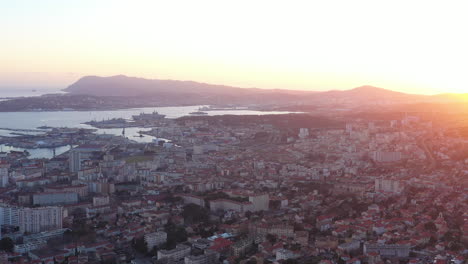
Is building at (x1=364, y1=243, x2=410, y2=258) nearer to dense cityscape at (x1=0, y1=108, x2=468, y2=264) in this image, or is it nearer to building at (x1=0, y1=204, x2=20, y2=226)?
dense cityscape at (x1=0, y1=108, x2=468, y2=264)

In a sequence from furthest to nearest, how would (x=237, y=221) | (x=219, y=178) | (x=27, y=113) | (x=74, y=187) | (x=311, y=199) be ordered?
(x=27, y=113) < (x=219, y=178) < (x=74, y=187) < (x=311, y=199) < (x=237, y=221)

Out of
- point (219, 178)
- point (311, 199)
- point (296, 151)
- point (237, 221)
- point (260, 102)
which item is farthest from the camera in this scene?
point (260, 102)

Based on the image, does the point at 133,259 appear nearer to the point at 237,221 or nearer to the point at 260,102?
the point at 237,221

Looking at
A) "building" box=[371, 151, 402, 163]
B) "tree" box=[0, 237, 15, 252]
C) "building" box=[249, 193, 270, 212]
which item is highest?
"building" box=[371, 151, 402, 163]

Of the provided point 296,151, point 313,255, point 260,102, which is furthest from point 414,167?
point 260,102

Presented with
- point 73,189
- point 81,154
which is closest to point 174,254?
point 73,189

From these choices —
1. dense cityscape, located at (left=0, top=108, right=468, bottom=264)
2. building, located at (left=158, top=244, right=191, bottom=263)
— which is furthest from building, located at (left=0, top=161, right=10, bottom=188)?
building, located at (left=158, top=244, right=191, bottom=263)
